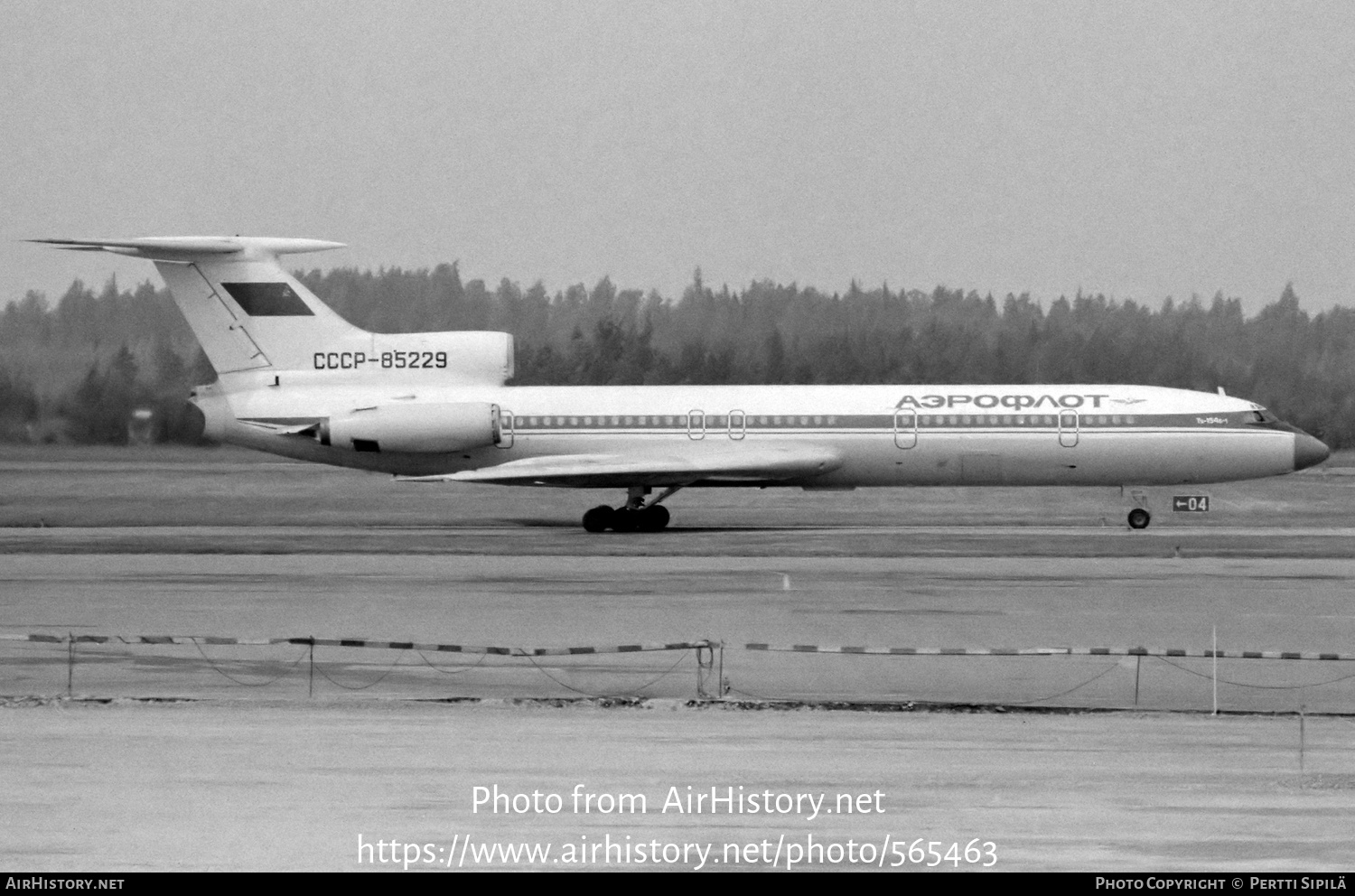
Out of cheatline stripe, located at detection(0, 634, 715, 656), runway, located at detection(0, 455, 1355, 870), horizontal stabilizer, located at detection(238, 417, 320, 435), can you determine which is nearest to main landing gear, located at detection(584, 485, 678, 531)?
runway, located at detection(0, 455, 1355, 870)

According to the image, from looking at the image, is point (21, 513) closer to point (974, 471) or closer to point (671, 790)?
point (974, 471)

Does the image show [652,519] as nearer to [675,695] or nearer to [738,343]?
[738,343]

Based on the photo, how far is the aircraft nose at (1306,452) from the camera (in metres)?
37.8

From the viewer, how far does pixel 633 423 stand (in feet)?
124

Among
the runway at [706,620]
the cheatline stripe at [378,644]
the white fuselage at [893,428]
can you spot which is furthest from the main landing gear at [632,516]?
the cheatline stripe at [378,644]

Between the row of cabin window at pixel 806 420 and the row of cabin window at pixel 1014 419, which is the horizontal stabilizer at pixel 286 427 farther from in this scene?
the row of cabin window at pixel 1014 419

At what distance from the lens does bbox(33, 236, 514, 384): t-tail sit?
39.1m

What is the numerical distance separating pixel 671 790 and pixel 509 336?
29.9m

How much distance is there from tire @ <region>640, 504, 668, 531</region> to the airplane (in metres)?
0.04

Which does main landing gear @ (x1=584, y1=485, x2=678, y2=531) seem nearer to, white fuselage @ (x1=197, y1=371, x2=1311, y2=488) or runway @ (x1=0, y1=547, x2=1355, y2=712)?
white fuselage @ (x1=197, y1=371, x2=1311, y2=488)

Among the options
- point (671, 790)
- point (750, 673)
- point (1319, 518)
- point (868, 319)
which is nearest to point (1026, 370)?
point (868, 319)

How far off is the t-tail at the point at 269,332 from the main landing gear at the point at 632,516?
15.8ft

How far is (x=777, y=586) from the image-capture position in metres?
23.8
